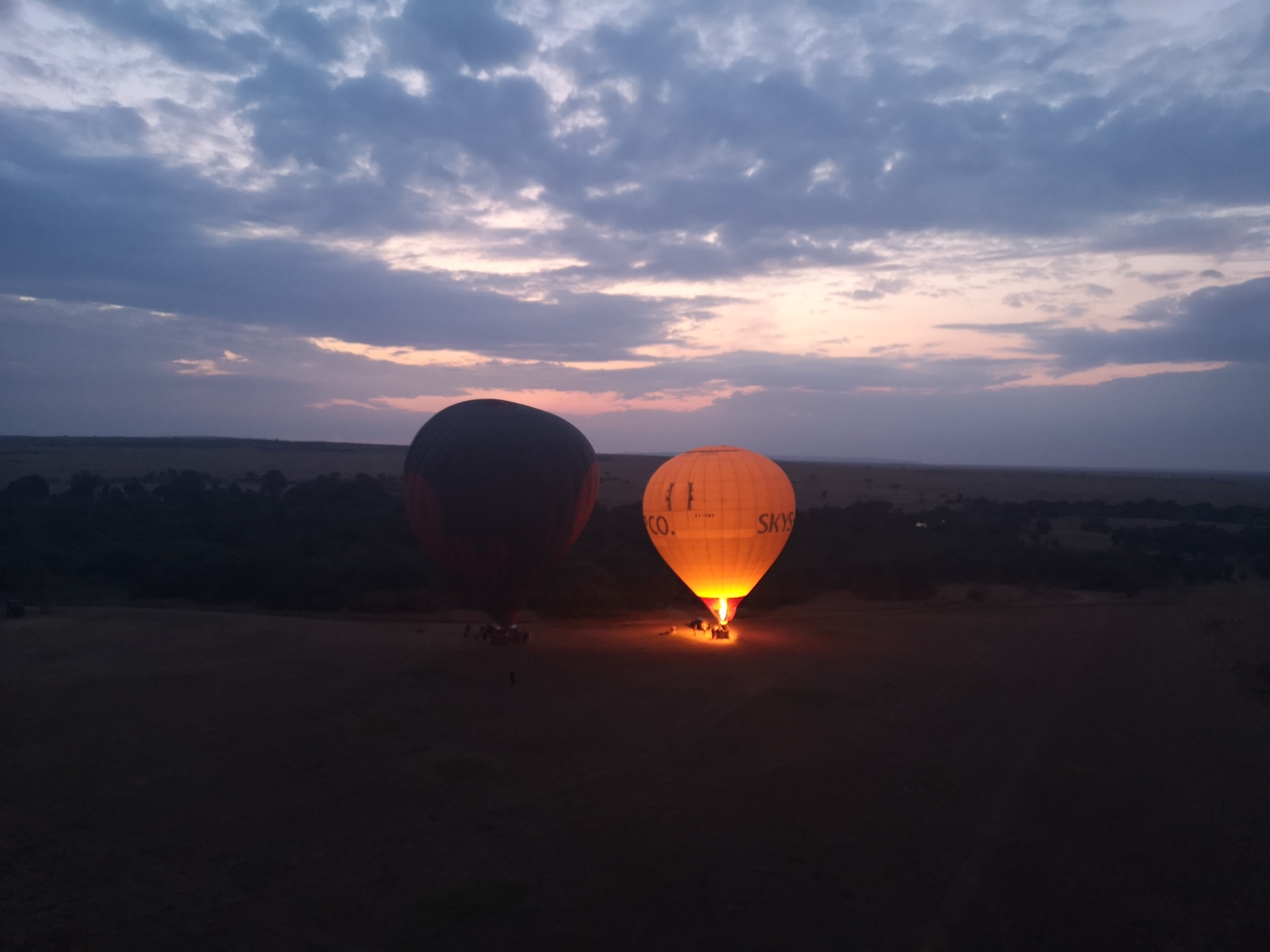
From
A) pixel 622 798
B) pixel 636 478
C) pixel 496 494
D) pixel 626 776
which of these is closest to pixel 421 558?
pixel 496 494

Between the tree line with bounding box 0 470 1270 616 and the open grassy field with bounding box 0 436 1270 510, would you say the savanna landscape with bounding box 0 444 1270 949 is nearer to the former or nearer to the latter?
the tree line with bounding box 0 470 1270 616

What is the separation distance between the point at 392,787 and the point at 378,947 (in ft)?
10.3

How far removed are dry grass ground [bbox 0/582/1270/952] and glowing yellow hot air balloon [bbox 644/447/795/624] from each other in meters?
2.39

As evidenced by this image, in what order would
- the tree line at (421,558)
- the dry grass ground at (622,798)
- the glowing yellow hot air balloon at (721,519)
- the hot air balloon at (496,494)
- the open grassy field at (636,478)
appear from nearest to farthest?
the dry grass ground at (622,798), the hot air balloon at (496,494), the glowing yellow hot air balloon at (721,519), the tree line at (421,558), the open grassy field at (636,478)

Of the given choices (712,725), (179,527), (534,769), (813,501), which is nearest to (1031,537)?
(813,501)

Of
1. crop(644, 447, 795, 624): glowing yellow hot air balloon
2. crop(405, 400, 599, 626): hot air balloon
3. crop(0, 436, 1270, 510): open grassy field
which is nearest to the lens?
crop(405, 400, 599, 626): hot air balloon

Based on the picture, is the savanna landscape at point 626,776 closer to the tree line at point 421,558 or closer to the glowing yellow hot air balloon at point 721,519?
the tree line at point 421,558

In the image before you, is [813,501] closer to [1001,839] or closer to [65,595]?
[65,595]

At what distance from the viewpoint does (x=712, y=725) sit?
12.0 m

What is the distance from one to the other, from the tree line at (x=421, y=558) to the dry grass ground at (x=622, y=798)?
576 centimetres

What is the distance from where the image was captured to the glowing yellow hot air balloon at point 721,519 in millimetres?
18062

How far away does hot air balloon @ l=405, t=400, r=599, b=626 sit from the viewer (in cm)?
1545

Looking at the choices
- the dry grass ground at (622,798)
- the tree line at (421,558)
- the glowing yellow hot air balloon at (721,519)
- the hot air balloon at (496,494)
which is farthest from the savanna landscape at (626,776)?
the hot air balloon at (496,494)

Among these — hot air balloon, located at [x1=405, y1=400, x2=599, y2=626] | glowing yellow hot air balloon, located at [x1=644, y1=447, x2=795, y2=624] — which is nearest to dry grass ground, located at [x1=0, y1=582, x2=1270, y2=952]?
hot air balloon, located at [x1=405, y1=400, x2=599, y2=626]
